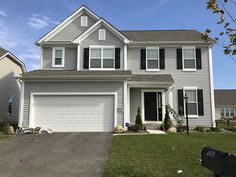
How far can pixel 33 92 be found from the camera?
58.4 ft

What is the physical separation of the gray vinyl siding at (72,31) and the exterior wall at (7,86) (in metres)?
6.04

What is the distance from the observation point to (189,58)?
20484 mm

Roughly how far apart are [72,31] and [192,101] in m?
10.4

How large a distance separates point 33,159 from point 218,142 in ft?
26.8

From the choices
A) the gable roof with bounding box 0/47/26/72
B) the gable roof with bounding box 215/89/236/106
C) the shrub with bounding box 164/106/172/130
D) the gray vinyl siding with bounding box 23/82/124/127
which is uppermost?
the gable roof with bounding box 0/47/26/72

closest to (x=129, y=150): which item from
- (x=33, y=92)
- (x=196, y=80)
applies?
(x=33, y=92)

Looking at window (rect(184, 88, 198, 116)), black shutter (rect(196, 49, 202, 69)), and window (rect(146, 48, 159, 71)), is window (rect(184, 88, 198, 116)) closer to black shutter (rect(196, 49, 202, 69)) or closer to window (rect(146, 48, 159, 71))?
black shutter (rect(196, 49, 202, 69))

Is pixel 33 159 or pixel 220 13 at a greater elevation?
pixel 220 13

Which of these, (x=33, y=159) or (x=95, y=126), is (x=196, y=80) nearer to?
(x=95, y=126)

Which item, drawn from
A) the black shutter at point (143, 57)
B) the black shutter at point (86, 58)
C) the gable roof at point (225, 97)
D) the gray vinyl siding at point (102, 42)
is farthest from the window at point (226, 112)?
the black shutter at point (86, 58)

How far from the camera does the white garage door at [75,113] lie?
17281 mm

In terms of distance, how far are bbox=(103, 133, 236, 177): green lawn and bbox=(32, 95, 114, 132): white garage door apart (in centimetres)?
432

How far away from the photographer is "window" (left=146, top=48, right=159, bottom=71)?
2052cm

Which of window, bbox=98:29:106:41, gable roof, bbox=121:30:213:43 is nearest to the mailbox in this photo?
gable roof, bbox=121:30:213:43
